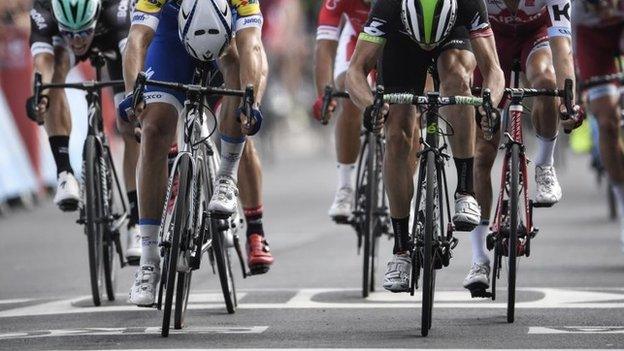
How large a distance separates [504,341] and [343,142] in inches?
147

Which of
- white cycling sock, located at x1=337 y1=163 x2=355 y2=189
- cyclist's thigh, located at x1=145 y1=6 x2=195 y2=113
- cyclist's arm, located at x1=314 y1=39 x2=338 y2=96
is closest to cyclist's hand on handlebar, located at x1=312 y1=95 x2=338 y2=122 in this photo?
cyclist's arm, located at x1=314 y1=39 x2=338 y2=96

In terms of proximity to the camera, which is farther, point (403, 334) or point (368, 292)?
point (368, 292)

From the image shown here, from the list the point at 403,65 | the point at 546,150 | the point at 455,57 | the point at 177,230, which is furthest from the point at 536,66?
the point at 177,230

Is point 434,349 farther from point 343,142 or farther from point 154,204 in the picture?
point 343,142

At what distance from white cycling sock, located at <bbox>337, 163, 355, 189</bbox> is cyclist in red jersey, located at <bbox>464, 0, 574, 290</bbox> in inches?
71.7

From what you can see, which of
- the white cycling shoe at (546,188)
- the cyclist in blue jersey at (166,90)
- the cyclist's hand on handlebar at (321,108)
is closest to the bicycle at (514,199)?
the white cycling shoe at (546,188)

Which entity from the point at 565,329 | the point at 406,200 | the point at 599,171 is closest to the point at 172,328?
the point at 406,200

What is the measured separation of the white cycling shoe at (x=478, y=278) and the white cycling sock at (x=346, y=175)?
223 cm

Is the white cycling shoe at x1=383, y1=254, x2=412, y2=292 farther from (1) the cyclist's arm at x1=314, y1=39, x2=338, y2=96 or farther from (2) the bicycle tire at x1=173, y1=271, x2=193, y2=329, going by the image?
(1) the cyclist's arm at x1=314, y1=39, x2=338, y2=96

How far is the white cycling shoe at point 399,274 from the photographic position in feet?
31.3

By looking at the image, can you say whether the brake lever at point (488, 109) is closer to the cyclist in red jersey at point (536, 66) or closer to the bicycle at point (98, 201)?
the cyclist in red jersey at point (536, 66)

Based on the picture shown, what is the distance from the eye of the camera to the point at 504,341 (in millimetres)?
8922

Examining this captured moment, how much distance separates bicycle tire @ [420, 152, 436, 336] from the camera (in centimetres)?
898

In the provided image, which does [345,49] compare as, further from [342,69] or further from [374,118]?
[374,118]
